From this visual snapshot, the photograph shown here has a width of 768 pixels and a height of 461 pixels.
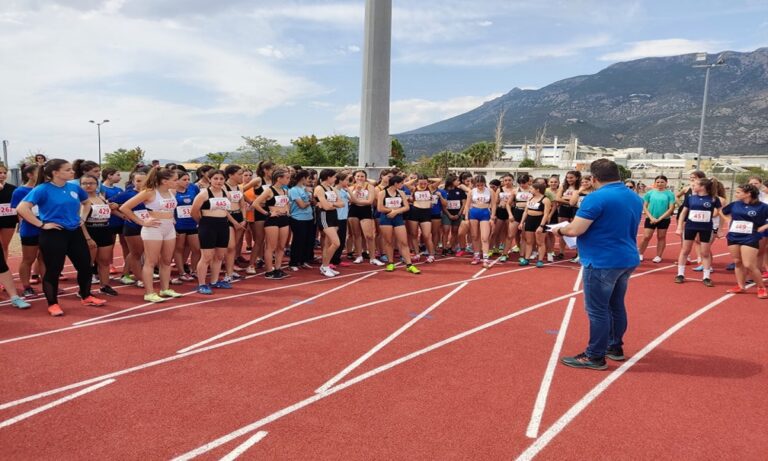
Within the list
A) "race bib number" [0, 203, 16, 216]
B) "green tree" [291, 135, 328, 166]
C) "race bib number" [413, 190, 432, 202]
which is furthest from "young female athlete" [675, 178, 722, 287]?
"green tree" [291, 135, 328, 166]

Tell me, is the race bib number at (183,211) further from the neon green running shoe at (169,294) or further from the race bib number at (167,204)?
the neon green running shoe at (169,294)

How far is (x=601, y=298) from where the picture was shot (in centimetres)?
411

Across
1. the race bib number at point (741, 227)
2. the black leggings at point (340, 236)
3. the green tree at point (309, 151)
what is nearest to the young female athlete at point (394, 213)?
the black leggings at point (340, 236)

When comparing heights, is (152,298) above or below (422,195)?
below

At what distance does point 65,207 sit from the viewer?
5.52m

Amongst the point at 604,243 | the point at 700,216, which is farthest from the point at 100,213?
the point at 700,216

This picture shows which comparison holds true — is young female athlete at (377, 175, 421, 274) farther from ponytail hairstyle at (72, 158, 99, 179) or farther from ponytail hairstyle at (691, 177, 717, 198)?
ponytail hairstyle at (691, 177, 717, 198)

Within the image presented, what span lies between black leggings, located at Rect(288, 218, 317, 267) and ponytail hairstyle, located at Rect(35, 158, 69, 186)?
3.62 meters

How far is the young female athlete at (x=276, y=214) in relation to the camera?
761 cm

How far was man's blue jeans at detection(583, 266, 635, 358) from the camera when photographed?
4.08 metres

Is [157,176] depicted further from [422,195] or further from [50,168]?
[422,195]

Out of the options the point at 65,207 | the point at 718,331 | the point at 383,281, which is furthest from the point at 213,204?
the point at 718,331

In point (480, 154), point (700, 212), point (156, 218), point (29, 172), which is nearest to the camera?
point (156, 218)

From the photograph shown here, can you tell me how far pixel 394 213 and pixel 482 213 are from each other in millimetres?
1896
